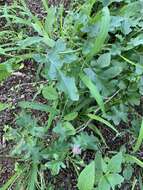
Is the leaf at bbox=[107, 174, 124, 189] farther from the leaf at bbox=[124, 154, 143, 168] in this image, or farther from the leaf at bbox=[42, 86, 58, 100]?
the leaf at bbox=[42, 86, 58, 100]

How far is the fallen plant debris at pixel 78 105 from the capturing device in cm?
142

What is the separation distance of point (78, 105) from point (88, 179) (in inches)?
13.1

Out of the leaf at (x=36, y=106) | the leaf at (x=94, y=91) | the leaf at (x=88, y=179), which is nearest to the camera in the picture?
the leaf at (x=88, y=179)

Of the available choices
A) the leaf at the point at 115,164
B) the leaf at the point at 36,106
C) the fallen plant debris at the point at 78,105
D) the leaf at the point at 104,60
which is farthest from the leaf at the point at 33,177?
the leaf at the point at 104,60

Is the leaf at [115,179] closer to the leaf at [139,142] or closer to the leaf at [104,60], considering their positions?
the leaf at [139,142]

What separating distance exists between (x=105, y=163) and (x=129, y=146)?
8.8 inches

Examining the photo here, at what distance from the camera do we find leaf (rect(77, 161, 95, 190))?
4.25 feet

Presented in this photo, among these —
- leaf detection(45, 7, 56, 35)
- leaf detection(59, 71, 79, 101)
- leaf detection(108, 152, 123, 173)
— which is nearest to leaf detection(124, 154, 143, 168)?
leaf detection(108, 152, 123, 173)

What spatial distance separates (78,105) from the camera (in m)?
1.55

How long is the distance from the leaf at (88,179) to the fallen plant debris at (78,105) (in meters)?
0.04

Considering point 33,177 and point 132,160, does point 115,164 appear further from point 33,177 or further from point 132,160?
point 33,177

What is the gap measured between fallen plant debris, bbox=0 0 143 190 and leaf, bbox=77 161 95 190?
1.5 inches

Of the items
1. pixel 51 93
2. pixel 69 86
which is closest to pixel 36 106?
pixel 51 93

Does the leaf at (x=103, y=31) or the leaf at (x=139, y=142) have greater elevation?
the leaf at (x=103, y=31)
